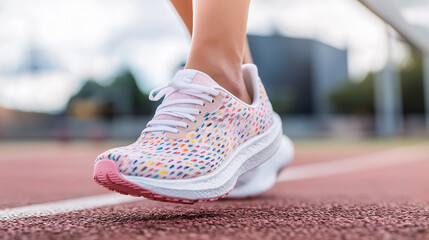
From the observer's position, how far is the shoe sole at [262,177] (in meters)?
1.36

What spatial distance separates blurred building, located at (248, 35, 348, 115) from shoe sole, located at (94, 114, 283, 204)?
1234 inches

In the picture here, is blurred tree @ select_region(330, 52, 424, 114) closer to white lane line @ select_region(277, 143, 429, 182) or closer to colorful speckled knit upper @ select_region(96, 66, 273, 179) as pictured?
white lane line @ select_region(277, 143, 429, 182)

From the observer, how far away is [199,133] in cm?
103

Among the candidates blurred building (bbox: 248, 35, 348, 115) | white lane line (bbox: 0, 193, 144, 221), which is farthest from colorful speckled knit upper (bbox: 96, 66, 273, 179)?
blurred building (bbox: 248, 35, 348, 115)

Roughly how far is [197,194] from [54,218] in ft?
0.87

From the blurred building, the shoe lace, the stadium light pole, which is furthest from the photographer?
the blurred building

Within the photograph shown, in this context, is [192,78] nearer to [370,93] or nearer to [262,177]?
[262,177]

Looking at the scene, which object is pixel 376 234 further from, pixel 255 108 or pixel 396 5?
pixel 396 5

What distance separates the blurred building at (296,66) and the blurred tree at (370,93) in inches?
102

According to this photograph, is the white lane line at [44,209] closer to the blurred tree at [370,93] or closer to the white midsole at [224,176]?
the white midsole at [224,176]

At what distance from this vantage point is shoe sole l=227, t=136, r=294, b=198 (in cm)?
136

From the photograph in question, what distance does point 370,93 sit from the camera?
1160 inches

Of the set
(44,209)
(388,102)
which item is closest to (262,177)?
(44,209)

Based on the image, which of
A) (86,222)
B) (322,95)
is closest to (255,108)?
(86,222)
